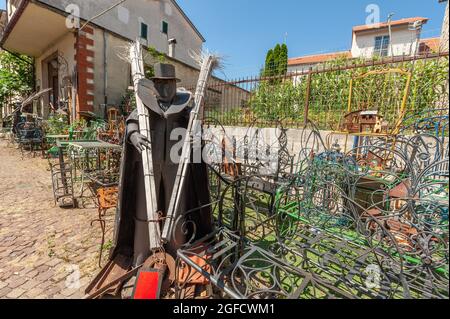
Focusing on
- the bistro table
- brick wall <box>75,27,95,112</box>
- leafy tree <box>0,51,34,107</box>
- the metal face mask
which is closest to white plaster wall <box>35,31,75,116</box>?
brick wall <box>75,27,95,112</box>

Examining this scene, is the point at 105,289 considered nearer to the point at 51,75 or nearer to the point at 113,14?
the point at 113,14

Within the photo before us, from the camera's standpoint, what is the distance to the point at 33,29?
8.47 m

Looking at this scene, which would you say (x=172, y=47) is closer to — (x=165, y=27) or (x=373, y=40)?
(x=165, y=27)

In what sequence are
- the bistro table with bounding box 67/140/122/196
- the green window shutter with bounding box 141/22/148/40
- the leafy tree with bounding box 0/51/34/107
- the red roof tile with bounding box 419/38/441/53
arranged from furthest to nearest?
the leafy tree with bounding box 0/51/34/107
the green window shutter with bounding box 141/22/148/40
the red roof tile with bounding box 419/38/441/53
the bistro table with bounding box 67/140/122/196

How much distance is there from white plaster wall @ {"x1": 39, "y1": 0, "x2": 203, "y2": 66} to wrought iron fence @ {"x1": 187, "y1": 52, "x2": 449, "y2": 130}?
2800mm

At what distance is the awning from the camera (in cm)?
704

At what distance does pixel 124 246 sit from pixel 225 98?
218 inches

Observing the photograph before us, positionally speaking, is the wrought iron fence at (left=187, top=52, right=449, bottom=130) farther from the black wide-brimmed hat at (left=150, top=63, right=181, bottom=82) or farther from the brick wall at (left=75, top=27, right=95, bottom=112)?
the brick wall at (left=75, top=27, right=95, bottom=112)

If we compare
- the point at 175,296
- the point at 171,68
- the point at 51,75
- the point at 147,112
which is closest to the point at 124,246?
Result: the point at 175,296

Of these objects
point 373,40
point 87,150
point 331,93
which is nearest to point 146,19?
point 87,150

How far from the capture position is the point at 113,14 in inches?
401

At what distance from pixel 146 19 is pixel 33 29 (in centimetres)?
518

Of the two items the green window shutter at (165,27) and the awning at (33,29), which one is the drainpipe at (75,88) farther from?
the green window shutter at (165,27)

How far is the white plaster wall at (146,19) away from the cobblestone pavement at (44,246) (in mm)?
6439
